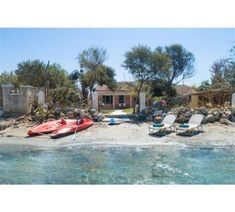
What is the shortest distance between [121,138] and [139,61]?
7.02 metres

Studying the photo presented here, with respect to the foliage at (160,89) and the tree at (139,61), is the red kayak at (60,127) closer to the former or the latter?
the tree at (139,61)

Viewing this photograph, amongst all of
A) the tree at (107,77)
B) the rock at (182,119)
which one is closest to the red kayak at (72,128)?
the rock at (182,119)

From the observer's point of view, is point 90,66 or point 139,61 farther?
point 90,66

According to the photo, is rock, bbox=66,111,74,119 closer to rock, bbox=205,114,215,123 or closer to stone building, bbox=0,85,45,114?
stone building, bbox=0,85,45,114

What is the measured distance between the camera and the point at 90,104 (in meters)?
17.2

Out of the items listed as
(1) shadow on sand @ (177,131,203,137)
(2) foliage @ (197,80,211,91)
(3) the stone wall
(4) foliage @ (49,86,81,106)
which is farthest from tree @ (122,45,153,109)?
(1) shadow on sand @ (177,131,203,137)

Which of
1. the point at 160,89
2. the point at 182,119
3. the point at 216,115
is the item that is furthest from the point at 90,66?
the point at 216,115

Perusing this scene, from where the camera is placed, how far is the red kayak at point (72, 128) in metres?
12.4

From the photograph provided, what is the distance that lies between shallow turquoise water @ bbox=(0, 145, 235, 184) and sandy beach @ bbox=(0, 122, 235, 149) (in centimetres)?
65

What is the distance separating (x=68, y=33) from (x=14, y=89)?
288 inches

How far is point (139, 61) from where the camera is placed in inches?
717

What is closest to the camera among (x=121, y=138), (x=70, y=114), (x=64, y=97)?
(x=121, y=138)

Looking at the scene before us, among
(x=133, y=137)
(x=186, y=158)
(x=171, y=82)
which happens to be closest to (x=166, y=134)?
(x=133, y=137)

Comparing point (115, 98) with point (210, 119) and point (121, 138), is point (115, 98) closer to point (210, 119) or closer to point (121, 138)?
point (210, 119)
